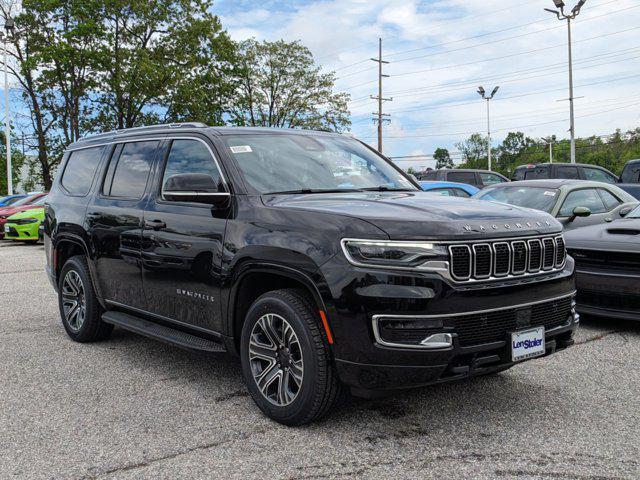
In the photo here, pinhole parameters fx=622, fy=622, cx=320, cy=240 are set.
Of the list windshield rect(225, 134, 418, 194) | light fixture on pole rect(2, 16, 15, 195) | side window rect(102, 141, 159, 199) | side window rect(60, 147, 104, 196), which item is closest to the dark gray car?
windshield rect(225, 134, 418, 194)

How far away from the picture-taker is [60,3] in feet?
104

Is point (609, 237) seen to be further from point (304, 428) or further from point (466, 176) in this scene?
point (466, 176)

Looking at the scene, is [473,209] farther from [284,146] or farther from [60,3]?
[60,3]

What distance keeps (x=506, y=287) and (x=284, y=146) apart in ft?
6.67

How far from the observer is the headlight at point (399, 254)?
3.28m

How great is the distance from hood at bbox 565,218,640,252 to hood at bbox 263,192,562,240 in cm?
247

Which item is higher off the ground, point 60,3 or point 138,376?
point 60,3

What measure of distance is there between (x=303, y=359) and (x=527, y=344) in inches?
50.5

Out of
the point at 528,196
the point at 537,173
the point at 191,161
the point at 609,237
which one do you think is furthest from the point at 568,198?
the point at 537,173

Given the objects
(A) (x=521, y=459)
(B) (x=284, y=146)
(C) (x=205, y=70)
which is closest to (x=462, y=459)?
(A) (x=521, y=459)

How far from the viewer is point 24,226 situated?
17.2 meters

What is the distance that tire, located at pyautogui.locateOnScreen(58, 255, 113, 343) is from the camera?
5727mm

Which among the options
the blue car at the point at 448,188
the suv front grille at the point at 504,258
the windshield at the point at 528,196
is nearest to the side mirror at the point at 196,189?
the suv front grille at the point at 504,258

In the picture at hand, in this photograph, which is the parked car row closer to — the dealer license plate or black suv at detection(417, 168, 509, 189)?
black suv at detection(417, 168, 509, 189)
